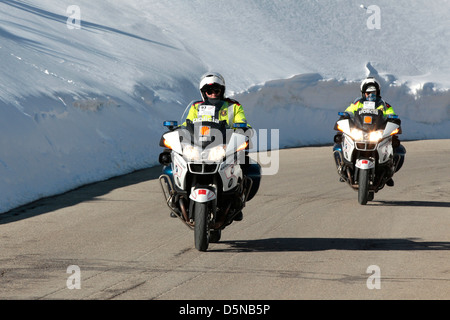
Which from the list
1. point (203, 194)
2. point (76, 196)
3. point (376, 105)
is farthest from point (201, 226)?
point (376, 105)

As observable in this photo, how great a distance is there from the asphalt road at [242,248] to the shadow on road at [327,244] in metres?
0.01

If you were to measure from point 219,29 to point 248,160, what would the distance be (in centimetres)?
2432

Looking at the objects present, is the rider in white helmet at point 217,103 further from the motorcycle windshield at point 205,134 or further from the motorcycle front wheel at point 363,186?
the motorcycle front wheel at point 363,186

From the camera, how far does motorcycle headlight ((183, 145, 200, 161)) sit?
8914 mm

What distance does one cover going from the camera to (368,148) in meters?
13.4

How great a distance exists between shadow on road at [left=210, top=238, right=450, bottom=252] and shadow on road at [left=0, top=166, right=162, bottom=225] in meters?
3.43

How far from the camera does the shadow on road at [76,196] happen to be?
1180 centimetres

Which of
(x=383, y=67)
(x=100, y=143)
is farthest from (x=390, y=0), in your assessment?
(x=100, y=143)

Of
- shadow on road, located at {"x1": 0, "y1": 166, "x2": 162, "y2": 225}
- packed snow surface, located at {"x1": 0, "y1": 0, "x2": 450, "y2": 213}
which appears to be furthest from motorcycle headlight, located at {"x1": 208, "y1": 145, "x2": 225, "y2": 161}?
packed snow surface, located at {"x1": 0, "y1": 0, "x2": 450, "y2": 213}

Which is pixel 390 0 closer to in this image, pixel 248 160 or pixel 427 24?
pixel 427 24

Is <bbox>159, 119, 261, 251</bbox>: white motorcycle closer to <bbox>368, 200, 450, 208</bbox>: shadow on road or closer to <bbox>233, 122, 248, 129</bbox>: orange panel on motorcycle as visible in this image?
<bbox>233, 122, 248, 129</bbox>: orange panel on motorcycle

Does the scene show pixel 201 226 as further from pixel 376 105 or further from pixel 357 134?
pixel 376 105

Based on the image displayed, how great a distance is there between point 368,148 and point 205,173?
16.8ft
